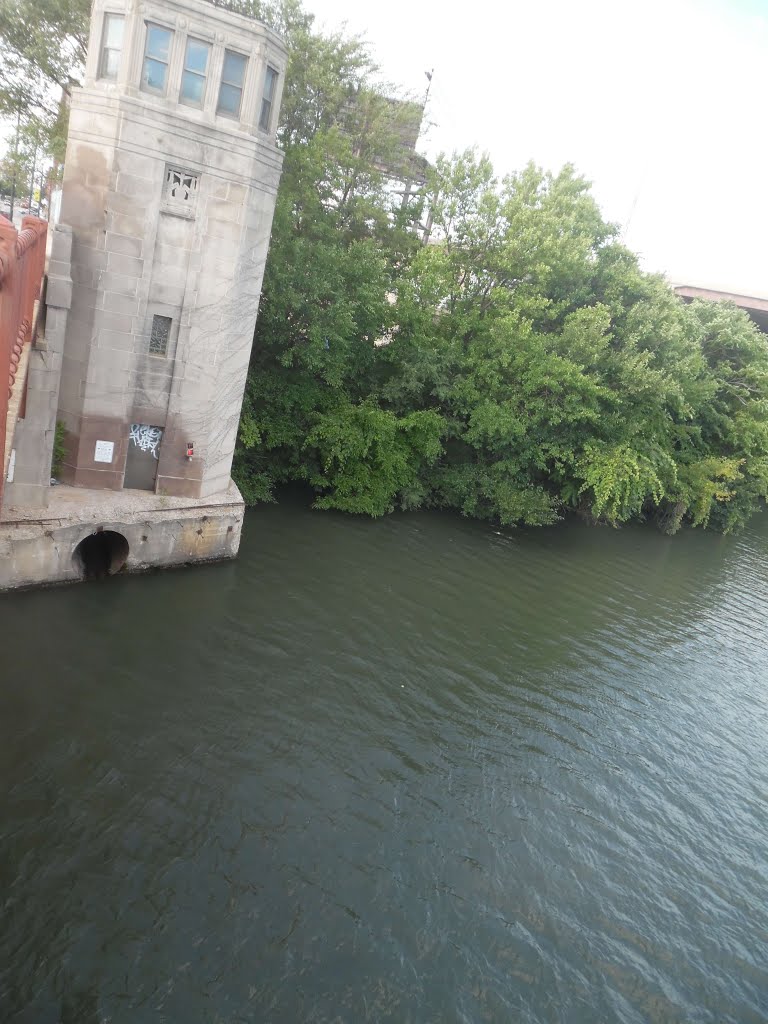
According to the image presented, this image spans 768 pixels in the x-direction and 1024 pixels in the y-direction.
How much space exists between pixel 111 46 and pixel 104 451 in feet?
32.2

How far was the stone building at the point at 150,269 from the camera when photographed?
648 inches

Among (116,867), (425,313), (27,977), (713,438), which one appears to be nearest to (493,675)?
(116,867)

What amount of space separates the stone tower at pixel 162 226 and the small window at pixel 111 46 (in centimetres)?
3

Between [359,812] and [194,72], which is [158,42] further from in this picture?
[359,812]

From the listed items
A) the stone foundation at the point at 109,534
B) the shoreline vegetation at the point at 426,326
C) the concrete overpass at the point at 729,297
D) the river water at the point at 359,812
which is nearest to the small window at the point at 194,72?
the shoreline vegetation at the point at 426,326

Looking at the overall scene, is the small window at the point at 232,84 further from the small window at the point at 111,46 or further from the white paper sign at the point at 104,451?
the white paper sign at the point at 104,451

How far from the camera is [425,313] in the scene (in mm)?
28500

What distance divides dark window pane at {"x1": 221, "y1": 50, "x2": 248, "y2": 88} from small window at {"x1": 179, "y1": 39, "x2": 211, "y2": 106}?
0.45m

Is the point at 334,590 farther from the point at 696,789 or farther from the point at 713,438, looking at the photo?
the point at 713,438

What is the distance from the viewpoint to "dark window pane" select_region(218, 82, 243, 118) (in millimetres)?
17391

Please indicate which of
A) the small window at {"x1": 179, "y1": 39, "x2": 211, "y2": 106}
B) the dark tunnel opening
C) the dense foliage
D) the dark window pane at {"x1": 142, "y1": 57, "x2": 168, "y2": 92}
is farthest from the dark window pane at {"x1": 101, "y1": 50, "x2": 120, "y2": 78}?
the dark tunnel opening

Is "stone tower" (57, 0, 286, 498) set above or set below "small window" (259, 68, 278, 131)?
below

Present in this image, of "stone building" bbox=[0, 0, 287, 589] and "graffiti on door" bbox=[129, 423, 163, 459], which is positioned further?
"graffiti on door" bbox=[129, 423, 163, 459]

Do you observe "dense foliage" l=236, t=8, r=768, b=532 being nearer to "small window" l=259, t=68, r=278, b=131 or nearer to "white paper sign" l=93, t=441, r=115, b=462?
"small window" l=259, t=68, r=278, b=131
